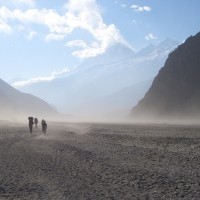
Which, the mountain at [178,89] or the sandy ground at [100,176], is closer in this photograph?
the sandy ground at [100,176]

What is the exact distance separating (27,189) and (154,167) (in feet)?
22.8

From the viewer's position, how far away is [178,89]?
14488cm

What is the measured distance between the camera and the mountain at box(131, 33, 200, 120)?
134625 millimetres

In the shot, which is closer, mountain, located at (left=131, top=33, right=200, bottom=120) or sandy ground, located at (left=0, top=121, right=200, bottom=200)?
sandy ground, located at (left=0, top=121, right=200, bottom=200)

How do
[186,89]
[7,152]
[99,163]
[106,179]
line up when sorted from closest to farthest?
[106,179] → [99,163] → [7,152] → [186,89]

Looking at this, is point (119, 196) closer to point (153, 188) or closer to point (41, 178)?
point (153, 188)

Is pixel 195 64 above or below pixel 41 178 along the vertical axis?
above

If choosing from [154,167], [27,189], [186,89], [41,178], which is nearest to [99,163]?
[154,167]

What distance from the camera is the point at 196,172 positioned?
64.4 feet

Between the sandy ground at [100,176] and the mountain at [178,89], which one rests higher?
the mountain at [178,89]

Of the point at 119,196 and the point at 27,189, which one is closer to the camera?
the point at 119,196

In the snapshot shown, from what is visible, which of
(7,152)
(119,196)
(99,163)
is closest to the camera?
(119,196)

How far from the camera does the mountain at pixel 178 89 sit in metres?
135

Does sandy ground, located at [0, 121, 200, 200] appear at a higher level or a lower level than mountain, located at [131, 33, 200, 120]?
lower
